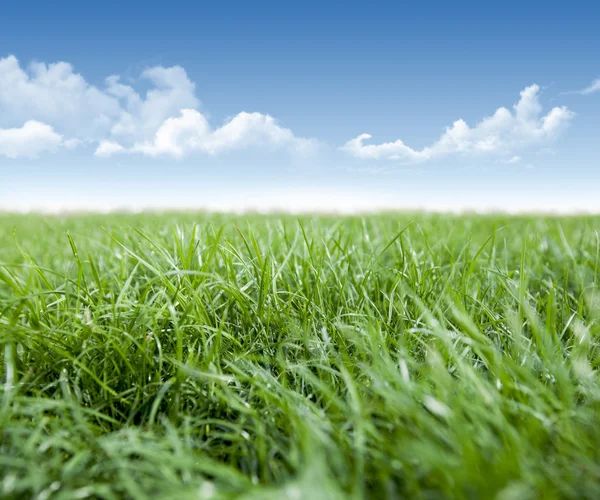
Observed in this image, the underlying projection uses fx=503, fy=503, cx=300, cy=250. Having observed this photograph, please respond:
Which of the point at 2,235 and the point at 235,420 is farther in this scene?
the point at 2,235

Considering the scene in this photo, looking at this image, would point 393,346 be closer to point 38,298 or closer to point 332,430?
point 332,430

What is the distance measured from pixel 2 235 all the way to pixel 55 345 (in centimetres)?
431

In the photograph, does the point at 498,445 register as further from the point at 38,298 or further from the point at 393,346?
the point at 38,298

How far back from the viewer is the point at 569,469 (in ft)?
2.79

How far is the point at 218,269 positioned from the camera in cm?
193

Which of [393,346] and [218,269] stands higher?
[218,269]

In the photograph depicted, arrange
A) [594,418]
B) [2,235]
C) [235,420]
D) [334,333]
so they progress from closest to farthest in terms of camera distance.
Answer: [594,418]
[235,420]
[334,333]
[2,235]

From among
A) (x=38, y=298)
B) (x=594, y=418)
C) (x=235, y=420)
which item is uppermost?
(x=38, y=298)

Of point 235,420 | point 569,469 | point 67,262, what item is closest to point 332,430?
point 235,420

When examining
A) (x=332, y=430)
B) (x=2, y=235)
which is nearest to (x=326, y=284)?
(x=332, y=430)

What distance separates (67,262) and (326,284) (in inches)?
71.9

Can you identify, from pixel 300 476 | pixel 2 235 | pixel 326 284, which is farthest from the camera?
pixel 2 235

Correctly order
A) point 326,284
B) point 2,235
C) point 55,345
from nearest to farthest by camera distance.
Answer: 1. point 55,345
2. point 326,284
3. point 2,235

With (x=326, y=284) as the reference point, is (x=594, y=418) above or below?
below
